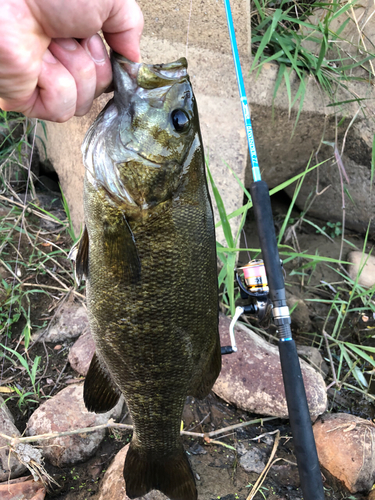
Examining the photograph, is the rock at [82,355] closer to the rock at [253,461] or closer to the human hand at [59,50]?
the rock at [253,461]

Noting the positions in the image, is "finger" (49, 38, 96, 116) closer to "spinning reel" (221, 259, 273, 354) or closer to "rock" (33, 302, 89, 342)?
"spinning reel" (221, 259, 273, 354)

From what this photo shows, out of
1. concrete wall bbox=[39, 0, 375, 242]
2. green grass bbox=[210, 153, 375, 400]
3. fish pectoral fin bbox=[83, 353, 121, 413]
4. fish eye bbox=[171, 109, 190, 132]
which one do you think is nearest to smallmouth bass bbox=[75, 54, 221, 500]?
fish eye bbox=[171, 109, 190, 132]

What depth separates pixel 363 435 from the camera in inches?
78.5

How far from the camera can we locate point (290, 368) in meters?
1.59

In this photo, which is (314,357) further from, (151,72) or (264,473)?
(151,72)

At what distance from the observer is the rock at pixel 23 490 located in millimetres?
1684

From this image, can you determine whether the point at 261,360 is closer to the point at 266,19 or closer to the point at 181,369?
the point at 181,369

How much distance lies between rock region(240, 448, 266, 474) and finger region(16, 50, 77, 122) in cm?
193

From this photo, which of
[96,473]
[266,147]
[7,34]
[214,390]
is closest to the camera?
[7,34]

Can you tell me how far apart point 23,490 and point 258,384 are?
1.34 m

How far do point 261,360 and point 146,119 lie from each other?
5.39 feet

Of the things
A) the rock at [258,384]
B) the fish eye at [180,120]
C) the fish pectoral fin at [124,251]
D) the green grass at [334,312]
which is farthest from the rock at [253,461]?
the fish eye at [180,120]

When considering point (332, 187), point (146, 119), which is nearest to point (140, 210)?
point (146, 119)

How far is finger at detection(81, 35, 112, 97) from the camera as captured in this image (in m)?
1.24
